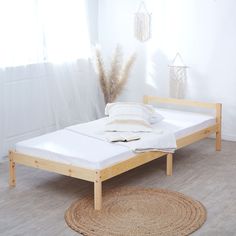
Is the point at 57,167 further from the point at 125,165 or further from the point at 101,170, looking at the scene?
the point at 125,165

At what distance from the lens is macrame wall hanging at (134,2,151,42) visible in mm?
5910

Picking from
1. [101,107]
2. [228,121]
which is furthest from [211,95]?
[101,107]

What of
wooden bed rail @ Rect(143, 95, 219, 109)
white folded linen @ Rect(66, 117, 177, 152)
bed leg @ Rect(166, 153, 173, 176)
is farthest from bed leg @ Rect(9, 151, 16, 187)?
wooden bed rail @ Rect(143, 95, 219, 109)

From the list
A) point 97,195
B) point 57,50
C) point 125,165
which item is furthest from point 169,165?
point 57,50

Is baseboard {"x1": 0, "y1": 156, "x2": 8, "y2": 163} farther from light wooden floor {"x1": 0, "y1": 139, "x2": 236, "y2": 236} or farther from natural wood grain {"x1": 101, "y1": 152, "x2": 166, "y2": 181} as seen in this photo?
natural wood grain {"x1": 101, "y1": 152, "x2": 166, "y2": 181}

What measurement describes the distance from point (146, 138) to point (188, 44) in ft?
5.84

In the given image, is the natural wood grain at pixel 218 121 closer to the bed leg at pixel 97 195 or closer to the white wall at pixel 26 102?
the white wall at pixel 26 102

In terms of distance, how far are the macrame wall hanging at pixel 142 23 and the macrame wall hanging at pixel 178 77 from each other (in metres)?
0.44

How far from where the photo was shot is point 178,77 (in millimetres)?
5785

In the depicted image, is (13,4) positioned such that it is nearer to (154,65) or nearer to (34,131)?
(34,131)

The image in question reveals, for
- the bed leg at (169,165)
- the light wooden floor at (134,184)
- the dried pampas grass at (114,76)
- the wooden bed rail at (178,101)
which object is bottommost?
the light wooden floor at (134,184)

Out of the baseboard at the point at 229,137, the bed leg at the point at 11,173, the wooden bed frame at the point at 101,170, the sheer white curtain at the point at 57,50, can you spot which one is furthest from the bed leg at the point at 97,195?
the baseboard at the point at 229,137

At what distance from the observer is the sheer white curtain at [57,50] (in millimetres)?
5042

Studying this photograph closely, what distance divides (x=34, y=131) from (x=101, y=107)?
1098 millimetres
